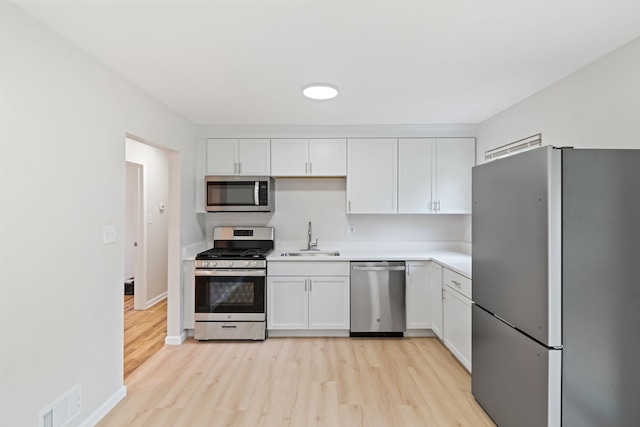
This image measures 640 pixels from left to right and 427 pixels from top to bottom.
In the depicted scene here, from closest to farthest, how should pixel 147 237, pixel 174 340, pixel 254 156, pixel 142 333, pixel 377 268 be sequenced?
1. pixel 174 340
2. pixel 377 268
3. pixel 142 333
4. pixel 254 156
5. pixel 147 237

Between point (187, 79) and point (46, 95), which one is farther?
point (187, 79)

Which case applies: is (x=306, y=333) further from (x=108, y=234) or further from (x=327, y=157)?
(x=108, y=234)

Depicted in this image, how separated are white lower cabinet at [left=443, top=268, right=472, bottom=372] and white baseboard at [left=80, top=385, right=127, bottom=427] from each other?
2.68 metres

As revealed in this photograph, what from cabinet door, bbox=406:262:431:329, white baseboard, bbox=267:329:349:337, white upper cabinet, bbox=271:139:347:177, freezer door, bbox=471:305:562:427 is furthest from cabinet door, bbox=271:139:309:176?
freezer door, bbox=471:305:562:427

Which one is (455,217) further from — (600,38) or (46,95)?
(46,95)

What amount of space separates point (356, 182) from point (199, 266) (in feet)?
6.35

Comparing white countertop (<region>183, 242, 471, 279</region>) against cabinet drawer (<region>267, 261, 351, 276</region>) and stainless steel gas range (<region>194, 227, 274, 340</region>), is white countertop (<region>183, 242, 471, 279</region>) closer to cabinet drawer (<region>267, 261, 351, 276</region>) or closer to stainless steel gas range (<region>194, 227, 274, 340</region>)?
cabinet drawer (<region>267, 261, 351, 276</region>)

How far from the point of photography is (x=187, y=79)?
2305 millimetres

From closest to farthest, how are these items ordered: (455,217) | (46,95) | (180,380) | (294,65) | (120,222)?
1. (46,95)
2. (294,65)
3. (120,222)
4. (180,380)
5. (455,217)

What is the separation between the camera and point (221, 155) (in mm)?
3625

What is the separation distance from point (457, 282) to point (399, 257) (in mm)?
715

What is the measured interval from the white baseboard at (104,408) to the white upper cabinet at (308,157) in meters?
2.39

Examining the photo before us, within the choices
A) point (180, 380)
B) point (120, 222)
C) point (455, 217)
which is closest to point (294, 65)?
point (120, 222)

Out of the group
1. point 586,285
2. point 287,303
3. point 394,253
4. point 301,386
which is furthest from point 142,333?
point 586,285
